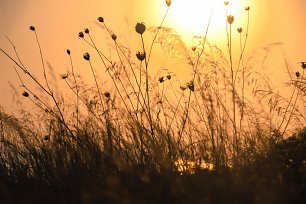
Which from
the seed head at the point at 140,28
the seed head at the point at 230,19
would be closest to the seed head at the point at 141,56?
the seed head at the point at 140,28

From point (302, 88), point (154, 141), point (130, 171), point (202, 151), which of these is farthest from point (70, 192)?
point (302, 88)

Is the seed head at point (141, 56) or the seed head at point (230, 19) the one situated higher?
the seed head at point (230, 19)

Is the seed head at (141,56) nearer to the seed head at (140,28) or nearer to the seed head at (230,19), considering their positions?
the seed head at (140,28)

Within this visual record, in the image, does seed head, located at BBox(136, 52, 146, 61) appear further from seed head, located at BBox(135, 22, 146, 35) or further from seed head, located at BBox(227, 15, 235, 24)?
seed head, located at BBox(227, 15, 235, 24)

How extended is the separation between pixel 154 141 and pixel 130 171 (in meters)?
0.70

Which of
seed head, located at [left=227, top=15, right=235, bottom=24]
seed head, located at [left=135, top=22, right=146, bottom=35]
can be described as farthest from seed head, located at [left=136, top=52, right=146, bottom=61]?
seed head, located at [left=227, top=15, right=235, bottom=24]

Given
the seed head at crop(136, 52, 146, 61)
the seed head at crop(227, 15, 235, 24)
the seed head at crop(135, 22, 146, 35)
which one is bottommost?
the seed head at crop(136, 52, 146, 61)

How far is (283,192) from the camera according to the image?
2.15 meters

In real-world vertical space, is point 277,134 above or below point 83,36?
below

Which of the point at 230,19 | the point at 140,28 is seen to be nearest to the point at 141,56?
the point at 140,28

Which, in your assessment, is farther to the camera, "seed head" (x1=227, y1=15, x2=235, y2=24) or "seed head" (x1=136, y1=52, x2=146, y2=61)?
"seed head" (x1=227, y1=15, x2=235, y2=24)

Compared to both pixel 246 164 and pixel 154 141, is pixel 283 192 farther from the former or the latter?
pixel 154 141

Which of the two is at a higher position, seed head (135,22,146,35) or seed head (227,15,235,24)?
seed head (227,15,235,24)

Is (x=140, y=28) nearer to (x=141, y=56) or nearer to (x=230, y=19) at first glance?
(x=141, y=56)
